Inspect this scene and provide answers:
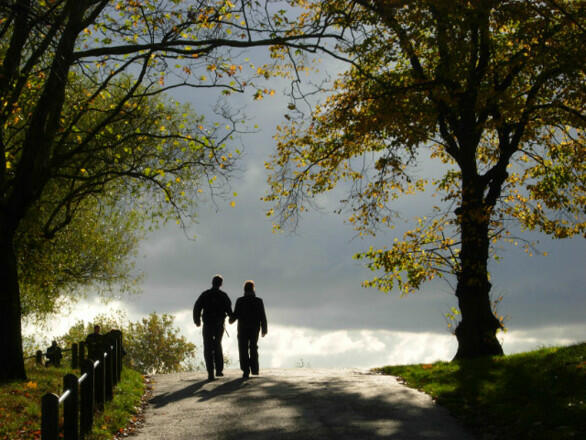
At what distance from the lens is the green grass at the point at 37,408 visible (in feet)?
31.8

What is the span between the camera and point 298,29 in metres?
15.0

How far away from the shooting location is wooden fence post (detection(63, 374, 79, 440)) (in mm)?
7340

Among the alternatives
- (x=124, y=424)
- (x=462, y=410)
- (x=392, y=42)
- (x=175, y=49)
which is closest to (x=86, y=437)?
(x=124, y=424)

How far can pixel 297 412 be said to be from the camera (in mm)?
10227

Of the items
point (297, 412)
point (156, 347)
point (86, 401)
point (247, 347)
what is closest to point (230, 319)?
point (247, 347)

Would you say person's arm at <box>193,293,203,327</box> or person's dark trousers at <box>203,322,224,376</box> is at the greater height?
person's arm at <box>193,293,203,327</box>

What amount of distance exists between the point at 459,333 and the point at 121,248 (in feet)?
65.9

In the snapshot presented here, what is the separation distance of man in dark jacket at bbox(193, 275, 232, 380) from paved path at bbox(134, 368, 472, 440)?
56.0 inches

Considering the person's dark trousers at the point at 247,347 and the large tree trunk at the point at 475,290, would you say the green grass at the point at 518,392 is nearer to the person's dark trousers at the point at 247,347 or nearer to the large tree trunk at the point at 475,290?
the large tree trunk at the point at 475,290

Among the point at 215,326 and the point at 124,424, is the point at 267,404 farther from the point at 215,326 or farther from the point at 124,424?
the point at 215,326

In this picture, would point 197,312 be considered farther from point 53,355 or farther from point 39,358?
point 39,358

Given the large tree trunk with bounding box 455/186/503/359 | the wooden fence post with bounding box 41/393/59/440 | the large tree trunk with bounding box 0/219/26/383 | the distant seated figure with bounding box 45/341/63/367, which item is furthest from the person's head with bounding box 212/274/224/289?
the distant seated figure with bounding box 45/341/63/367

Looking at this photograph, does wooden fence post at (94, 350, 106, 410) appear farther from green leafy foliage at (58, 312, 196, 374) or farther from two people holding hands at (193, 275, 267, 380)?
green leafy foliage at (58, 312, 196, 374)

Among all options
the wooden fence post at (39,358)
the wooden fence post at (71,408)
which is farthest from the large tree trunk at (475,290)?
the wooden fence post at (39,358)
